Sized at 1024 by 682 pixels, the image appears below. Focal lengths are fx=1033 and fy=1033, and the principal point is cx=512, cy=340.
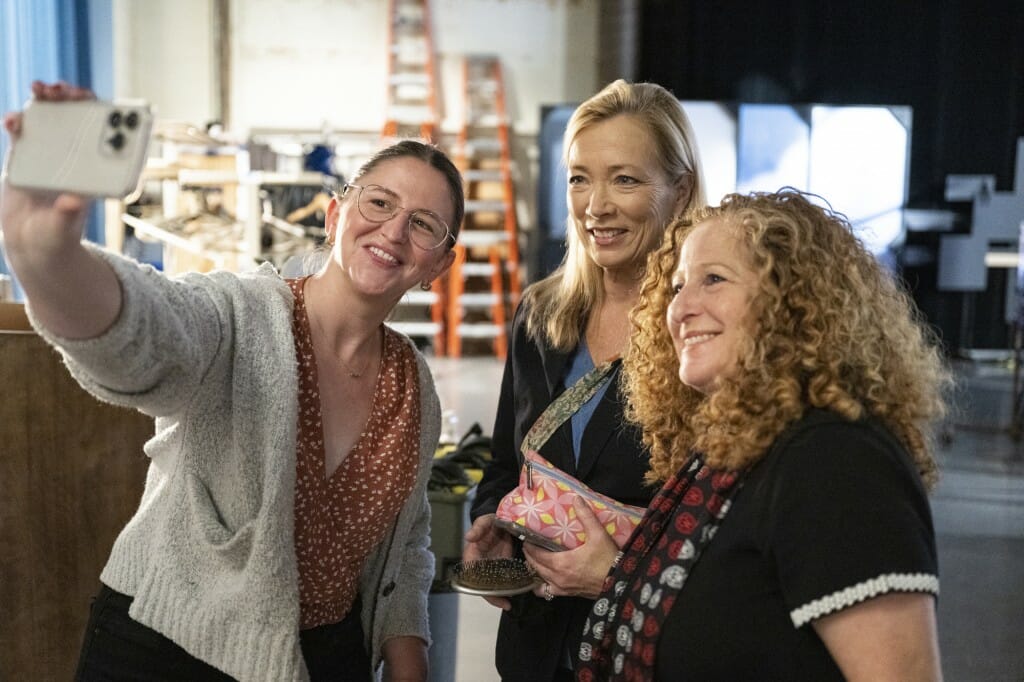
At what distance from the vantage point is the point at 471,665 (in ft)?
10.1

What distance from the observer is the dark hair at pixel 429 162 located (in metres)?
1.70

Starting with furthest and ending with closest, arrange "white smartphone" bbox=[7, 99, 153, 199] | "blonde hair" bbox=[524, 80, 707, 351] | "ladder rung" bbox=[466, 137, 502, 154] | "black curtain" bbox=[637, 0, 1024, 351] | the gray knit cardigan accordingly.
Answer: "black curtain" bbox=[637, 0, 1024, 351] → "ladder rung" bbox=[466, 137, 502, 154] → "blonde hair" bbox=[524, 80, 707, 351] → the gray knit cardigan → "white smartphone" bbox=[7, 99, 153, 199]

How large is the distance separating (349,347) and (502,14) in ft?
31.0

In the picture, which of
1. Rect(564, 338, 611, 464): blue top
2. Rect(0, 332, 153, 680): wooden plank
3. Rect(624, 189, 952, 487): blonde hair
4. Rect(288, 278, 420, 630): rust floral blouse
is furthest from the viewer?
Rect(0, 332, 153, 680): wooden plank

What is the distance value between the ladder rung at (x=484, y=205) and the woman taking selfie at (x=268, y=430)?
8190mm

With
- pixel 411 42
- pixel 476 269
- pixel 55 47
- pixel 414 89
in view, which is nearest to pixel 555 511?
pixel 55 47

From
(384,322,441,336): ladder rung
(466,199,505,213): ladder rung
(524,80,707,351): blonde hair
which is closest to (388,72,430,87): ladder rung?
(466,199,505,213): ladder rung

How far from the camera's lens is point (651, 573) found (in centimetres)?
132

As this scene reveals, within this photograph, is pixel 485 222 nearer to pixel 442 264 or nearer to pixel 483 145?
pixel 483 145

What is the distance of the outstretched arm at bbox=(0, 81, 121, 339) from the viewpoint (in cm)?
106

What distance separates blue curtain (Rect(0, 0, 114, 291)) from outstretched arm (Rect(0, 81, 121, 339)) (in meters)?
5.73

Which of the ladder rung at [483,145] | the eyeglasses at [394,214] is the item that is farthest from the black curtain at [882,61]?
the eyeglasses at [394,214]

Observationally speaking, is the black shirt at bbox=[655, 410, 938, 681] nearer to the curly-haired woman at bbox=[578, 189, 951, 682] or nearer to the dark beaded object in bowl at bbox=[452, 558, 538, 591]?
the curly-haired woman at bbox=[578, 189, 951, 682]

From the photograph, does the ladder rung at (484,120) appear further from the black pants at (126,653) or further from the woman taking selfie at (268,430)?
A: the black pants at (126,653)
